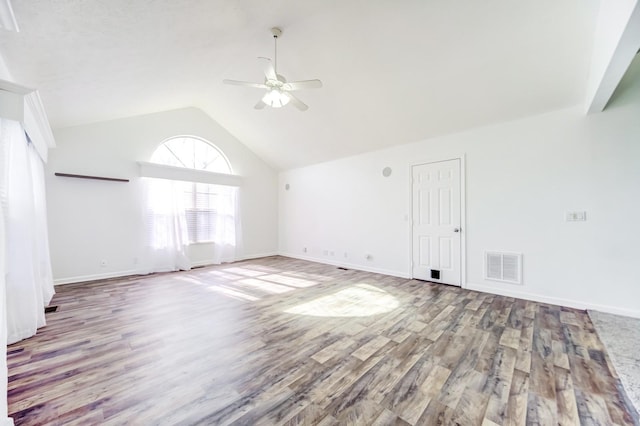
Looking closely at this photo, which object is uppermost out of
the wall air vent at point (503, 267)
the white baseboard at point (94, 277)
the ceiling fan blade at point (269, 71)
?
the ceiling fan blade at point (269, 71)

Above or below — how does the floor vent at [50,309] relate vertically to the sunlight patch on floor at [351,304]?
above

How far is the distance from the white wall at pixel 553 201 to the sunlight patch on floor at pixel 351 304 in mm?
1404

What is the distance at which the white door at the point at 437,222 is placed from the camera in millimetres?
4246

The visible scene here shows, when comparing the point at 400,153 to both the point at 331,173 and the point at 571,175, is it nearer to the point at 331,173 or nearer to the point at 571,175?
the point at 331,173

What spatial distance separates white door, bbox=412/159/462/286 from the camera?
13.9ft

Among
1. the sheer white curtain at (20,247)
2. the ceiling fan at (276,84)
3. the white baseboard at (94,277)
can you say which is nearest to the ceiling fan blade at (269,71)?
the ceiling fan at (276,84)

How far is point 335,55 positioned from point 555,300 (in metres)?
4.55

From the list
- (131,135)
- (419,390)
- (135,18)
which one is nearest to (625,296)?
(419,390)

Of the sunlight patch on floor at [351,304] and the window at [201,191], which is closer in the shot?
the sunlight patch on floor at [351,304]

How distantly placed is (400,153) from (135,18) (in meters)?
4.33

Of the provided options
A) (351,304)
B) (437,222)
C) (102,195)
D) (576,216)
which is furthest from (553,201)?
(102,195)

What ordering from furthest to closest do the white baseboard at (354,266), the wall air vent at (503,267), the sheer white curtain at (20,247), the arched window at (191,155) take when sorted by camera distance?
the arched window at (191,155) → the white baseboard at (354,266) → the wall air vent at (503,267) → the sheer white curtain at (20,247)

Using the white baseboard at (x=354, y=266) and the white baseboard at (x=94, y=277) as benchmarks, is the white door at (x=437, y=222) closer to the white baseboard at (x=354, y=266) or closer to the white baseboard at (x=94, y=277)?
the white baseboard at (x=354, y=266)

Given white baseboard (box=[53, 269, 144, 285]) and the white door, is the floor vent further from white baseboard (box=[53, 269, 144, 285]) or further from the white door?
the white door
